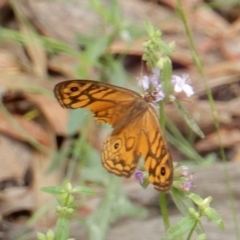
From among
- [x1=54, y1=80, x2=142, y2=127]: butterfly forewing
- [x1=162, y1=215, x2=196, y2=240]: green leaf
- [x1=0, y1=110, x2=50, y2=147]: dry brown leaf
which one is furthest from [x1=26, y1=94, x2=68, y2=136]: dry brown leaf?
[x1=162, y1=215, x2=196, y2=240]: green leaf

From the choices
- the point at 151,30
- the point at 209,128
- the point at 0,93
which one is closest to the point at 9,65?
the point at 0,93

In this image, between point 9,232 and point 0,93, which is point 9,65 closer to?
point 0,93

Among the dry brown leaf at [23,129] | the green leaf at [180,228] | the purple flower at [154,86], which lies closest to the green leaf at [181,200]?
the green leaf at [180,228]

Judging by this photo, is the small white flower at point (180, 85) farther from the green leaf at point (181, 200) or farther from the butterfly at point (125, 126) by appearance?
the green leaf at point (181, 200)

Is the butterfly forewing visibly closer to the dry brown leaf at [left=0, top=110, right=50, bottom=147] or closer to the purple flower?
the purple flower

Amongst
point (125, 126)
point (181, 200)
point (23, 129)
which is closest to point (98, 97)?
point (125, 126)

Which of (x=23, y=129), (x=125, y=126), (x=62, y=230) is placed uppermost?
(x=23, y=129)

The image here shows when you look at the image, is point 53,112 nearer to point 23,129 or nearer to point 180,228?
point 23,129

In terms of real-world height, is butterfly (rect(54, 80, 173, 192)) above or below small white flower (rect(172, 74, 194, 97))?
below
